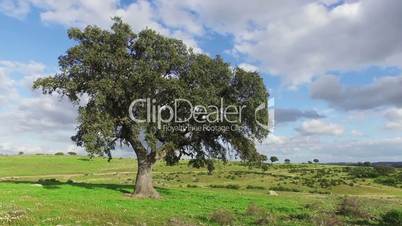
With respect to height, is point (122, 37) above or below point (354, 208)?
above

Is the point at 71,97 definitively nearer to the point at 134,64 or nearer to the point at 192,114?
the point at 134,64

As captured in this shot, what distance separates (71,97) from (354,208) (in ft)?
94.0

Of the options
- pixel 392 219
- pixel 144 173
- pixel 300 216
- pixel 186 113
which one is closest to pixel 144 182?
pixel 144 173

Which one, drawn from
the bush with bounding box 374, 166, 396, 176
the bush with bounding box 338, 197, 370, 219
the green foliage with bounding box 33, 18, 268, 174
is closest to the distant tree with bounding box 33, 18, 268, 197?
the green foliage with bounding box 33, 18, 268, 174

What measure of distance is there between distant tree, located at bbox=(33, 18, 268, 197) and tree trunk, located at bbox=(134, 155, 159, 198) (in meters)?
0.10

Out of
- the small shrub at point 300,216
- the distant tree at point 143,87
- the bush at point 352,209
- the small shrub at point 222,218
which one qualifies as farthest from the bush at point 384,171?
the small shrub at point 222,218

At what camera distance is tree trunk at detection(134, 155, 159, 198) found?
50.8 meters

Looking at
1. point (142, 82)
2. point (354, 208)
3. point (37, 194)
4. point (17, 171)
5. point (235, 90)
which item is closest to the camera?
point (354, 208)

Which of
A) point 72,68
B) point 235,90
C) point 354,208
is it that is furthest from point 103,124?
point 354,208

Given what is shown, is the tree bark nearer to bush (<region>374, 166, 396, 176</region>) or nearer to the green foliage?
the green foliage

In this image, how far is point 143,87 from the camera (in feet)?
159

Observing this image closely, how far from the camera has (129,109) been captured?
163 feet

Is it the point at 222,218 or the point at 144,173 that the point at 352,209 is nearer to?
the point at 222,218

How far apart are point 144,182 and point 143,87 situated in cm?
994
